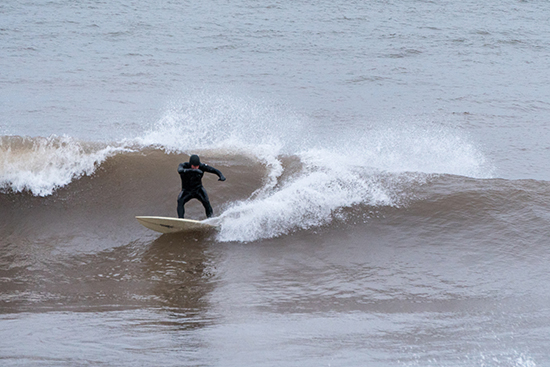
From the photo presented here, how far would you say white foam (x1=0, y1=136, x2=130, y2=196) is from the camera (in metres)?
8.98

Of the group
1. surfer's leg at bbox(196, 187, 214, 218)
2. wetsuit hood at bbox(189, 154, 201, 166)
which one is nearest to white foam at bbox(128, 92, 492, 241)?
surfer's leg at bbox(196, 187, 214, 218)

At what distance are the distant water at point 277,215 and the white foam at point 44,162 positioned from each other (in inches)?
1.4

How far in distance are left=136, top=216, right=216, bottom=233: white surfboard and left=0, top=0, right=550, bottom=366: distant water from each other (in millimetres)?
149

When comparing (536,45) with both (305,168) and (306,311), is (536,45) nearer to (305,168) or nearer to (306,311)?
(305,168)

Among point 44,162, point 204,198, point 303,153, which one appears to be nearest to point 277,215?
point 204,198

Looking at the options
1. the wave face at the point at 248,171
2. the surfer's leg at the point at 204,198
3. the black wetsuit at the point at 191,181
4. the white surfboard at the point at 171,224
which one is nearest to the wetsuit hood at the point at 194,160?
the black wetsuit at the point at 191,181

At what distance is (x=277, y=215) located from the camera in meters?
7.94

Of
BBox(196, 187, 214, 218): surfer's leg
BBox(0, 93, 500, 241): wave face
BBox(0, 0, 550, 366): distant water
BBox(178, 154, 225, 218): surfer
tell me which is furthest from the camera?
BBox(0, 93, 500, 241): wave face

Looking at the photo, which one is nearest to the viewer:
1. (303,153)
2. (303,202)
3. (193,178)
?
(193,178)

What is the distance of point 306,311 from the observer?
561 centimetres

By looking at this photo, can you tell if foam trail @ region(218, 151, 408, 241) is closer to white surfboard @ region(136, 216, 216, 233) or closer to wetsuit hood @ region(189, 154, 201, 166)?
white surfboard @ region(136, 216, 216, 233)

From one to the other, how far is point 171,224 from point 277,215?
1691 mm

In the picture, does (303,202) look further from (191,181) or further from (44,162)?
(44,162)

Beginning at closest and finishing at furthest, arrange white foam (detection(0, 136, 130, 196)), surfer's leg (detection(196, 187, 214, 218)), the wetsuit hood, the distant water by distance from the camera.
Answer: the distant water < the wetsuit hood < surfer's leg (detection(196, 187, 214, 218)) < white foam (detection(0, 136, 130, 196))
